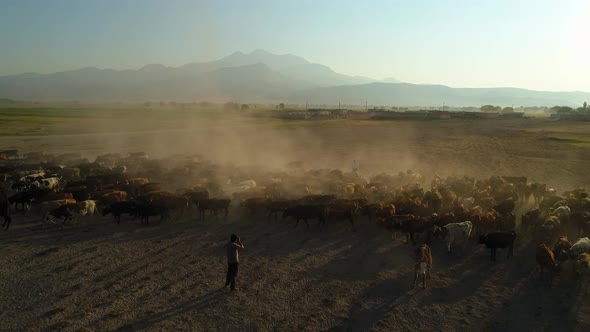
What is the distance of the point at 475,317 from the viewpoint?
8836 mm

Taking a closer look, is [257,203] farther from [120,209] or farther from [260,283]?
[260,283]

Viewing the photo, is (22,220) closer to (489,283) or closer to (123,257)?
(123,257)

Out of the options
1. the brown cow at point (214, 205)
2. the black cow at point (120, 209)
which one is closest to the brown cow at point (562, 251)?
the brown cow at point (214, 205)

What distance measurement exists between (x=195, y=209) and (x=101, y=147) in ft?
102

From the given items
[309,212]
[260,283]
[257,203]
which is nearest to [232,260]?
[260,283]

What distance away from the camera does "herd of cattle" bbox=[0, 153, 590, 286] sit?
44.2 feet

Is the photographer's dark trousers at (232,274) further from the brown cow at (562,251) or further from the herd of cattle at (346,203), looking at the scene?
the brown cow at (562,251)

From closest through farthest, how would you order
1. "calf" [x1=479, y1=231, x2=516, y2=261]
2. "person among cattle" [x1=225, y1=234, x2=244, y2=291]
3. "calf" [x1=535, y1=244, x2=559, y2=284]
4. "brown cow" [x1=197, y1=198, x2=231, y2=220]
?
1. "person among cattle" [x1=225, y1=234, x2=244, y2=291]
2. "calf" [x1=535, y1=244, x2=559, y2=284]
3. "calf" [x1=479, y1=231, x2=516, y2=261]
4. "brown cow" [x1=197, y1=198, x2=231, y2=220]

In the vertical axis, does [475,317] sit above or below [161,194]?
below

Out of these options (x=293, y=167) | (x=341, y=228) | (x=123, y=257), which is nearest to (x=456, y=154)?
(x=293, y=167)

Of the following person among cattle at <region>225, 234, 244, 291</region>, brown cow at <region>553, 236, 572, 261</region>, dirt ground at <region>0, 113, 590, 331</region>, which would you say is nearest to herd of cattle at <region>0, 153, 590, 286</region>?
brown cow at <region>553, 236, 572, 261</region>

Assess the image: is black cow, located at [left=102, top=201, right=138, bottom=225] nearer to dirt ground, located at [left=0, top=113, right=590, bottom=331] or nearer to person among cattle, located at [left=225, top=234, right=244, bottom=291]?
dirt ground, located at [left=0, top=113, right=590, bottom=331]

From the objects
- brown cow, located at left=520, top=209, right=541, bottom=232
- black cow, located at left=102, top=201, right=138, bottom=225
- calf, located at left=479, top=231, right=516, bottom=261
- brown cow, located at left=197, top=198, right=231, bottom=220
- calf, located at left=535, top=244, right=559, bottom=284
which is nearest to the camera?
calf, located at left=535, top=244, right=559, bottom=284

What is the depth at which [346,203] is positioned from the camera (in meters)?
15.8
